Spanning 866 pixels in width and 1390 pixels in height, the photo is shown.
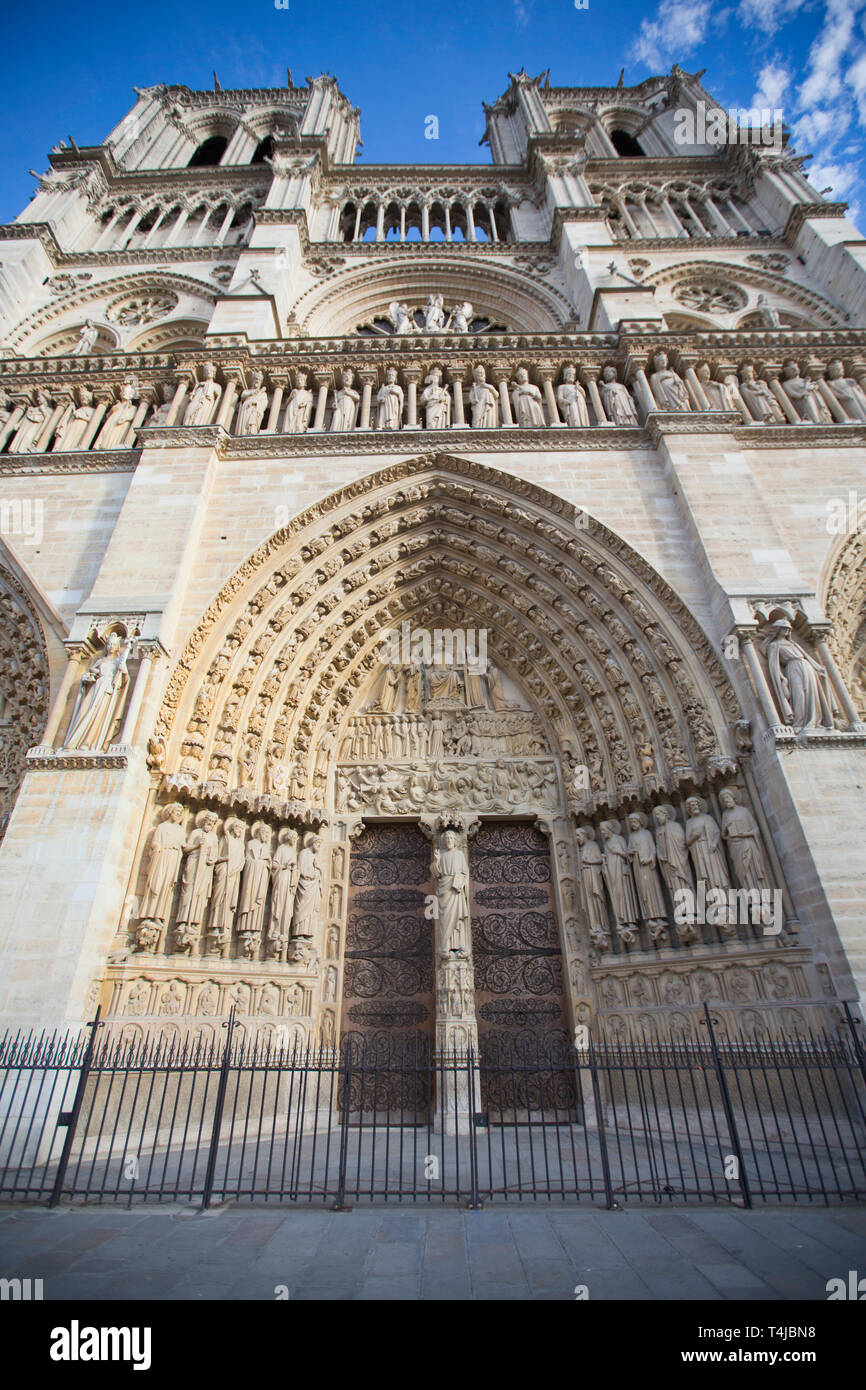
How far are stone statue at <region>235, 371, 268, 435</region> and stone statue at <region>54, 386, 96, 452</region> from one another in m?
2.52

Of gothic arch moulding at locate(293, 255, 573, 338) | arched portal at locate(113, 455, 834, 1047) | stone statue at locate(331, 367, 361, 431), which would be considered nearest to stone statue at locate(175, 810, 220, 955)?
arched portal at locate(113, 455, 834, 1047)

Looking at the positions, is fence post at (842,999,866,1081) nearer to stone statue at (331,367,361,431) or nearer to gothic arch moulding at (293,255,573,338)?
stone statue at (331,367,361,431)

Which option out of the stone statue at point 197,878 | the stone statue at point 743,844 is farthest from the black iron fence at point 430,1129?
the stone statue at point 743,844

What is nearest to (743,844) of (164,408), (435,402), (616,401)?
(616,401)

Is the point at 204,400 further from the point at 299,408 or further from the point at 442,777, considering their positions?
the point at 442,777

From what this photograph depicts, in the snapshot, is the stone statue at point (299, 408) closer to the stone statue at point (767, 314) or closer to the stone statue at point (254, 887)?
the stone statue at point (254, 887)

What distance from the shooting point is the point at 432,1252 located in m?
2.99

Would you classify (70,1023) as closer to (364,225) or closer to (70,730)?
(70,730)

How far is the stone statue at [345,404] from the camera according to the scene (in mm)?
9672

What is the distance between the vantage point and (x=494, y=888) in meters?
7.98

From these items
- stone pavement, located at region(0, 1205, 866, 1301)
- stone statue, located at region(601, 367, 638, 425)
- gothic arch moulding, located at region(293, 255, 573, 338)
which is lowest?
stone pavement, located at region(0, 1205, 866, 1301)

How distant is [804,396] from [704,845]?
7756 mm

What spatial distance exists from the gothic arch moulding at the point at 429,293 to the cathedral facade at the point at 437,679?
2.31 meters

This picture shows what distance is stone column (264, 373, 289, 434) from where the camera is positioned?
9.65 meters
